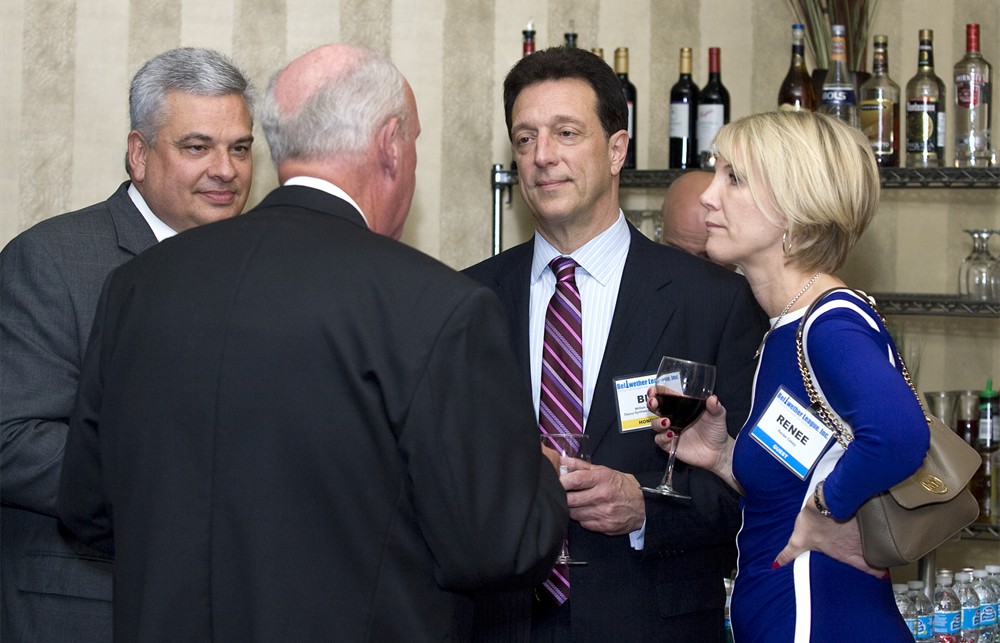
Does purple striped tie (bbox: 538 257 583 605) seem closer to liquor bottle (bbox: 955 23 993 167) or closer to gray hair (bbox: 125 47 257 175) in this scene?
gray hair (bbox: 125 47 257 175)

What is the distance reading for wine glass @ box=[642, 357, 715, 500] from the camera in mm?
2125

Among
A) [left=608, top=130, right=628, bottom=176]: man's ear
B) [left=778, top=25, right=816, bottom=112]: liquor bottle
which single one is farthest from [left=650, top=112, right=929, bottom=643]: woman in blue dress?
[left=778, top=25, right=816, bottom=112]: liquor bottle

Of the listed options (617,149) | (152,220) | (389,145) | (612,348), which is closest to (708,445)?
(612,348)

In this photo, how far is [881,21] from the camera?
4.35 meters

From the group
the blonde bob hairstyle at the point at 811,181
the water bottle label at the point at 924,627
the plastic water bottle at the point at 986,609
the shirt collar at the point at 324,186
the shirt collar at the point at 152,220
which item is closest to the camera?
the shirt collar at the point at 324,186

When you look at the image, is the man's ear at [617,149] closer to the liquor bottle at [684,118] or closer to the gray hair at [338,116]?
the gray hair at [338,116]

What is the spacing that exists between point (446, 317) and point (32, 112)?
2.34 m

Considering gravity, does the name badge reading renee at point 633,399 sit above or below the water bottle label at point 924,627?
above

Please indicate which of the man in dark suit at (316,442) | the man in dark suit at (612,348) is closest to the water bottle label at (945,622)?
the man in dark suit at (612,348)

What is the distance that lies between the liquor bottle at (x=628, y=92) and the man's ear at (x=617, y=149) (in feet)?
4.05

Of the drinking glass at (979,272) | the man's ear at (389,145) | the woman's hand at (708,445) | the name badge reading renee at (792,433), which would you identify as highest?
the man's ear at (389,145)

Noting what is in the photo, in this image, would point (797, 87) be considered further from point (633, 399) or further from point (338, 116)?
point (338, 116)

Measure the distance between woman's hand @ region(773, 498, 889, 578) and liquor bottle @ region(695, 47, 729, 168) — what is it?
2.09m

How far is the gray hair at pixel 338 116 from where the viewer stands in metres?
1.64
